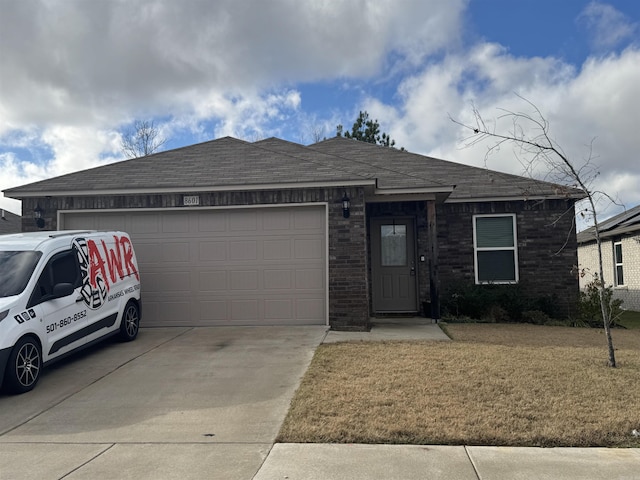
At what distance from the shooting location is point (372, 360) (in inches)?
283

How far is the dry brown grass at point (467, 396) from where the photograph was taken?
4.79 meters

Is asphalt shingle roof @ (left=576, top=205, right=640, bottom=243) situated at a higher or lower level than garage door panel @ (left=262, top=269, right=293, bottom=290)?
higher

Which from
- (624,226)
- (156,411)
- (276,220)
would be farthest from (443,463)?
(624,226)

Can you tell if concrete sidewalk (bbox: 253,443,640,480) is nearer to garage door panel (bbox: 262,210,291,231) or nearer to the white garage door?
the white garage door

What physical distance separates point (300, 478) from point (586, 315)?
968 centimetres

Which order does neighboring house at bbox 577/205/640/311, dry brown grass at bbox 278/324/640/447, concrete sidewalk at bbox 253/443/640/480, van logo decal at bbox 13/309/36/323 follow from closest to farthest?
concrete sidewalk at bbox 253/443/640/480, dry brown grass at bbox 278/324/640/447, van logo decal at bbox 13/309/36/323, neighboring house at bbox 577/205/640/311

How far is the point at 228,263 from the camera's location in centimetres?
1033

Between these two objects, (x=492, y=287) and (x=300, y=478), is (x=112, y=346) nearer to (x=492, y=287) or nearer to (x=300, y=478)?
(x=300, y=478)

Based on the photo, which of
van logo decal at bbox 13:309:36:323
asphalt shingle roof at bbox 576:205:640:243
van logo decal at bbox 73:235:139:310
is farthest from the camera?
asphalt shingle roof at bbox 576:205:640:243

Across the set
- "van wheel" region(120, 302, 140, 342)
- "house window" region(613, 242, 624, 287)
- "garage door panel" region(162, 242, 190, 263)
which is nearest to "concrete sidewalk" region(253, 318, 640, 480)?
"van wheel" region(120, 302, 140, 342)

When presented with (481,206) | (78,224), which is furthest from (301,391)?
(481,206)

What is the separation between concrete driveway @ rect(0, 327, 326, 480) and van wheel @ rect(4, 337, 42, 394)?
144mm

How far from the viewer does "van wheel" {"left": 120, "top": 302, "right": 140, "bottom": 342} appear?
8820 mm

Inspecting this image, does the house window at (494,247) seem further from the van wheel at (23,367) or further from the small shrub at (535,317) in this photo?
the van wheel at (23,367)
